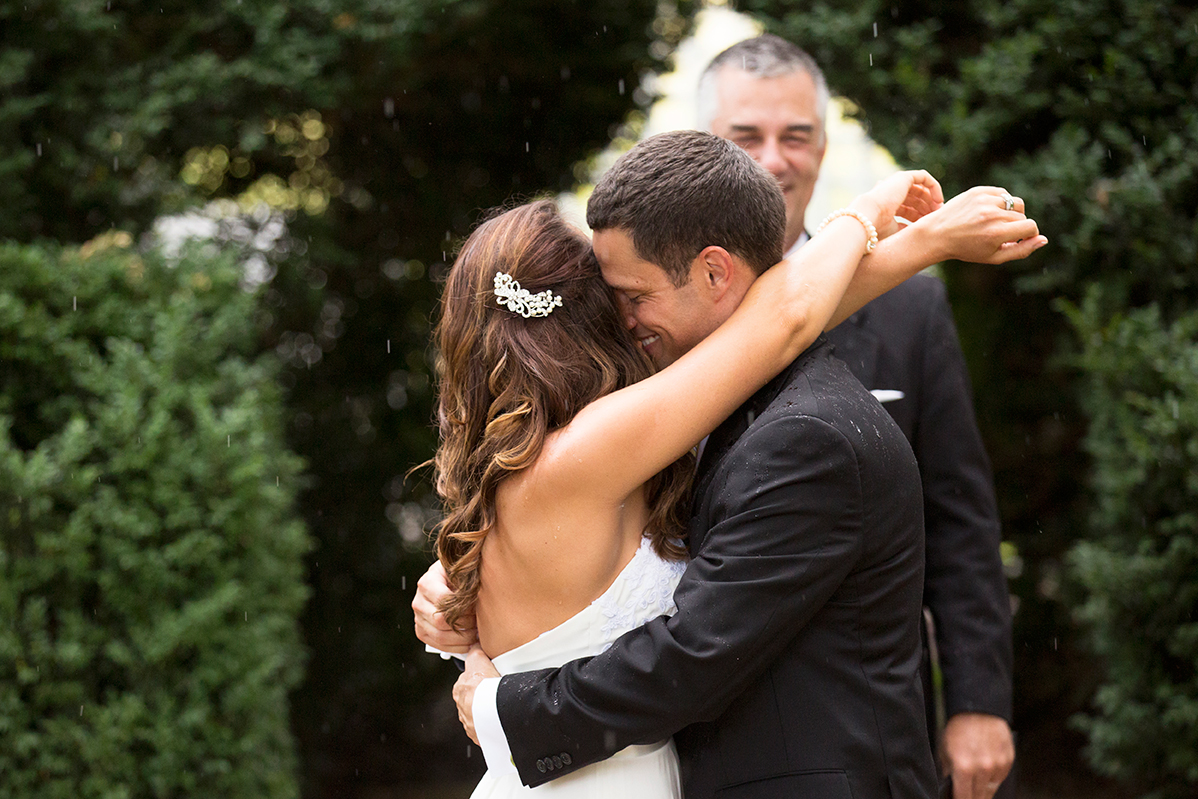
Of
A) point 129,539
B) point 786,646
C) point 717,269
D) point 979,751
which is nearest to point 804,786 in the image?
point 786,646

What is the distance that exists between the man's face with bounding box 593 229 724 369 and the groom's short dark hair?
0.02 m

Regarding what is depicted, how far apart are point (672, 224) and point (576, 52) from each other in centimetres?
343

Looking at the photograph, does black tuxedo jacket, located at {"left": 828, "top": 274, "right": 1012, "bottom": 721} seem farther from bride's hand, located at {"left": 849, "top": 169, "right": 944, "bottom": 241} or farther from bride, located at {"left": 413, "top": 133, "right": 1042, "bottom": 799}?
bride, located at {"left": 413, "top": 133, "right": 1042, "bottom": 799}

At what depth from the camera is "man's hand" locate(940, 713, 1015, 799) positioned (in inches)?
109

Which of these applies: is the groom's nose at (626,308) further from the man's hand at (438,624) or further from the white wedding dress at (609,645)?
the man's hand at (438,624)

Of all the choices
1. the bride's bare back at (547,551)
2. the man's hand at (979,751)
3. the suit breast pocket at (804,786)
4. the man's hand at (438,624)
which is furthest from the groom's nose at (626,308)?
the man's hand at (979,751)

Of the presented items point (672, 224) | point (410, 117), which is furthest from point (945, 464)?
point (410, 117)

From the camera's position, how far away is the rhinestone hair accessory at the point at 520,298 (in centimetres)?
211

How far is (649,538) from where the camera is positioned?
2197 mm

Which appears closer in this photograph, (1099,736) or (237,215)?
(1099,736)

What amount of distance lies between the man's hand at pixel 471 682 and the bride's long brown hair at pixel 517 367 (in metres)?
0.11

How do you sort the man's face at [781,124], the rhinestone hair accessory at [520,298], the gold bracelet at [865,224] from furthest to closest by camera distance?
the man's face at [781,124] → the gold bracelet at [865,224] → the rhinestone hair accessory at [520,298]

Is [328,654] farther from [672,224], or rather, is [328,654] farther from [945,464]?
[672,224]

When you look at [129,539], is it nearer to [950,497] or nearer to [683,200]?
[683,200]
